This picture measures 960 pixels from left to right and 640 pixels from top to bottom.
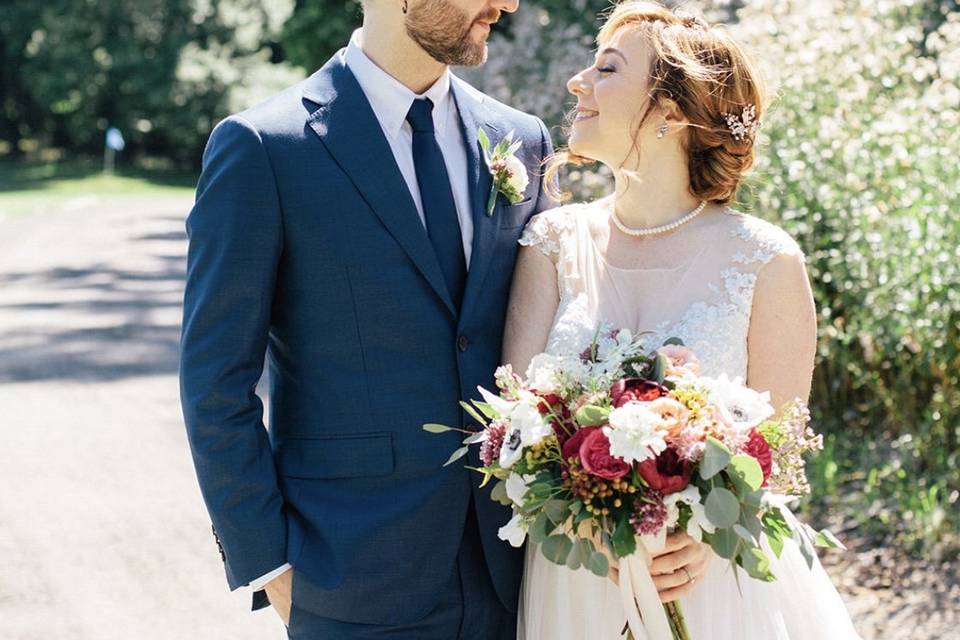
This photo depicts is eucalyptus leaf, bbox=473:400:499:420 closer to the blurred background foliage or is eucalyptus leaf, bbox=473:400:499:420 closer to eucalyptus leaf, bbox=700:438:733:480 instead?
eucalyptus leaf, bbox=700:438:733:480

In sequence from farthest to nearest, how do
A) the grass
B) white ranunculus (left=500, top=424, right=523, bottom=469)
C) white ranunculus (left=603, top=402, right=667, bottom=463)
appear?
the grass → white ranunculus (left=500, top=424, right=523, bottom=469) → white ranunculus (left=603, top=402, right=667, bottom=463)

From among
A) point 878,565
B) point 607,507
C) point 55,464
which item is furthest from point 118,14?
point 607,507

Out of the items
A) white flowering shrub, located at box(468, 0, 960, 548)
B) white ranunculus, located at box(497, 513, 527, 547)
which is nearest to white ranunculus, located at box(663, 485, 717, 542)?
white ranunculus, located at box(497, 513, 527, 547)

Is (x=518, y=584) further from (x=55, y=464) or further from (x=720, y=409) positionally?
(x=55, y=464)

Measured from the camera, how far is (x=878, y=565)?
5.83m

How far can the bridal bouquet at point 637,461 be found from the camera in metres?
2.43

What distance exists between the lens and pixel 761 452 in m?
2.49

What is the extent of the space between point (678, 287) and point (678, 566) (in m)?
0.78

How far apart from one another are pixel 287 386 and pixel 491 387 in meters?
0.47

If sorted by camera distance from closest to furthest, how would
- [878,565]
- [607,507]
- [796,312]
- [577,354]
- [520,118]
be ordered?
1. [607,507]
2. [577,354]
3. [796,312]
4. [520,118]
5. [878,565]

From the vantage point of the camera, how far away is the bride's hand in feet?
8.54

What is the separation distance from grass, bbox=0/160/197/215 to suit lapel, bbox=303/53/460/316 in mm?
23654

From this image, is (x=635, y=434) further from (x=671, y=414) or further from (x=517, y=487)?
→ (x=517, y=487)

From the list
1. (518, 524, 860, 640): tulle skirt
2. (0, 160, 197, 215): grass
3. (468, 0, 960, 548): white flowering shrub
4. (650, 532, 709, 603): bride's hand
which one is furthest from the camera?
(0, 160, 197, 215): grass
